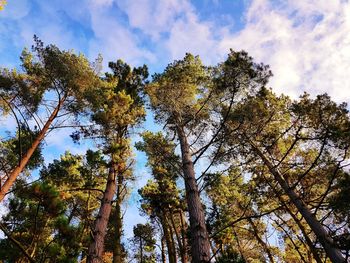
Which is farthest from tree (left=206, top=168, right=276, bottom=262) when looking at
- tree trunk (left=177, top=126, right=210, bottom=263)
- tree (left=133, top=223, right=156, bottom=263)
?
tree trunk (left=177, top=126, right=210, bottom=263)

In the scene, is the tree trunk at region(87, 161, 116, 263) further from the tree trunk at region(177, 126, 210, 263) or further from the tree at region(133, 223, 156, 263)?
the tree at region(133, 223, 156, 263)

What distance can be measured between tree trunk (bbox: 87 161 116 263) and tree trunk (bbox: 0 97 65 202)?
326cm

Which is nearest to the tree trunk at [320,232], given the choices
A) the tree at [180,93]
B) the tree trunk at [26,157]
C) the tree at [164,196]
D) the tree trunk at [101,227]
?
the tree at [180,93]

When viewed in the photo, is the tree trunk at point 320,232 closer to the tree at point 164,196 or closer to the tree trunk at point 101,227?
the tree at point 164,196

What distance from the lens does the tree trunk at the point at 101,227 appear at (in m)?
7.04

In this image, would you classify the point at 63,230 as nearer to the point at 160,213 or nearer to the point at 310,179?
the point at 310,179

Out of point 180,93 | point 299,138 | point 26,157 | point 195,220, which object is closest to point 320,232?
point 299,138

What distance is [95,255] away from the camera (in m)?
7.03

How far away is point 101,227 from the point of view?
7.82 m

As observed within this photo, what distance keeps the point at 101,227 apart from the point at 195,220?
3.16 m

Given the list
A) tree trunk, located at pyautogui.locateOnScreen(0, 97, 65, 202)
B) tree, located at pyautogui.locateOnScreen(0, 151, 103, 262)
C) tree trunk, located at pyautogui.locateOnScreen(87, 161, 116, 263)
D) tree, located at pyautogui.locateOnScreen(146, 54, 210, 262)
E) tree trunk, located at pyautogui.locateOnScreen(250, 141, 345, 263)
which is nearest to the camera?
tree, located at pyautogui.locateOnScreen(0, 151, 103, 262)

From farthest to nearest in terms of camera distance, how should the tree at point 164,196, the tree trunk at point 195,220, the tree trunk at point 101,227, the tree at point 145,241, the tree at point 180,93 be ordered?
1. the tree at point 145,241
2. the tree at point 164,196
3. the tree at point 180,93
4. the tree trunk at point 101,227
5. the tree trunk at point 195,220

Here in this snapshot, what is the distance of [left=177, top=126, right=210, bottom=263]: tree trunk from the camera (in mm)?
5156

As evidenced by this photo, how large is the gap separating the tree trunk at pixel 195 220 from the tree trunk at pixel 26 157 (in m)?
5.92
